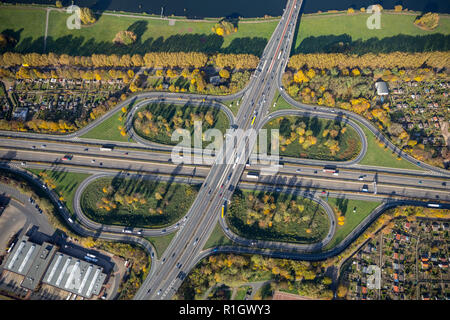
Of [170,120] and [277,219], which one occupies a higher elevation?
[170,120]

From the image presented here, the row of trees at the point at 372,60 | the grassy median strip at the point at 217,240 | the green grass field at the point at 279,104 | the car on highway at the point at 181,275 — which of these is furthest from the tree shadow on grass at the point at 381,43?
the car on highway at the point at 181,275

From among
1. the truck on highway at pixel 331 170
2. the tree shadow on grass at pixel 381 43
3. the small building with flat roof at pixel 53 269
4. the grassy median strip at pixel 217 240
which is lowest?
the small building with flat roof at pixel 53 269

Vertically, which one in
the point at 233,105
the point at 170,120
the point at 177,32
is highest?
the point at 177,32

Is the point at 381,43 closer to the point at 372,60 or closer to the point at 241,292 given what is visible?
the point at 372,60

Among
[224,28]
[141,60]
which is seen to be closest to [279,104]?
[224,28]

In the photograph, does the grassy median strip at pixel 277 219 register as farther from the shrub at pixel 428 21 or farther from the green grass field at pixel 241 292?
the shrub at pixel 428 21

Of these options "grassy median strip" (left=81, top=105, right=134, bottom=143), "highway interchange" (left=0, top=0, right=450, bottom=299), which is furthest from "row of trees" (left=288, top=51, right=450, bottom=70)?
"grassy median strip" (left=81, top=105, right=134, bottom=143)
